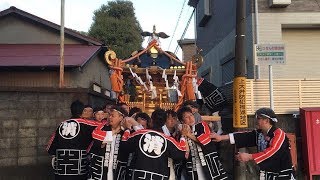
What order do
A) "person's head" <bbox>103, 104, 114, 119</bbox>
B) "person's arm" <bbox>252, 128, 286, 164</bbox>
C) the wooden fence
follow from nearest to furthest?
"person's arm" <bbox>252, 128, 286, 164</bbox> < "person's head" <bbox>103, 104, 114, 119</bbox> < the wooden fence

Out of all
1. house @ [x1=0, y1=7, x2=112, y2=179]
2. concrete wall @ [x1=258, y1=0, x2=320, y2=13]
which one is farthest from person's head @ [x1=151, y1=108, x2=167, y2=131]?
concrete wall @ [x1=258, y1=0, x2=320, y2=13]

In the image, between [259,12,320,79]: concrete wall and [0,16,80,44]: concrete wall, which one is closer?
[259,12,320,79]: concrete wall

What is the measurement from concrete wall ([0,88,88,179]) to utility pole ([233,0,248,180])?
3752mm

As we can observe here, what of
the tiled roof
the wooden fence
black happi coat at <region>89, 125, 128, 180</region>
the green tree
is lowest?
black happi coat at <region>89, 125, 128, 180</region>

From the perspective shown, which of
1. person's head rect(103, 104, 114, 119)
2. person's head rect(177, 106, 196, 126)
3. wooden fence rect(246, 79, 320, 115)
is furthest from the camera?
wooden fence rect(246, 79, 320, 115)

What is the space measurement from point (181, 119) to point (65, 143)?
2.03 meters

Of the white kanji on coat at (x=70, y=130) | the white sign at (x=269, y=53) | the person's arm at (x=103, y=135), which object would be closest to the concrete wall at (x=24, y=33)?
the white sign at (x=269, y=53)

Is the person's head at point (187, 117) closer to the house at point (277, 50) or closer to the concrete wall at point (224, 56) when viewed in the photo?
the house at point (277, 50)

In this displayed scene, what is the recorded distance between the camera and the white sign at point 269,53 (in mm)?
7941

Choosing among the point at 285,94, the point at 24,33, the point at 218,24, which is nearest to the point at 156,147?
the point at 285,94

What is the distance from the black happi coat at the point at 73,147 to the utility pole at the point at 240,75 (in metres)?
2.86

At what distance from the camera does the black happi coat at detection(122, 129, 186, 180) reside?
475 cm

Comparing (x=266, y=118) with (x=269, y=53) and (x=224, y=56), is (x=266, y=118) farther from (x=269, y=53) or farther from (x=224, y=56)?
(x=224, y=56)

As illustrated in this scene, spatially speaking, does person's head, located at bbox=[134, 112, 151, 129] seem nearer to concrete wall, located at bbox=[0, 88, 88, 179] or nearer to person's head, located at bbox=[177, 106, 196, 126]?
person's head, located at bbox=[177, 106, 196, 126]
